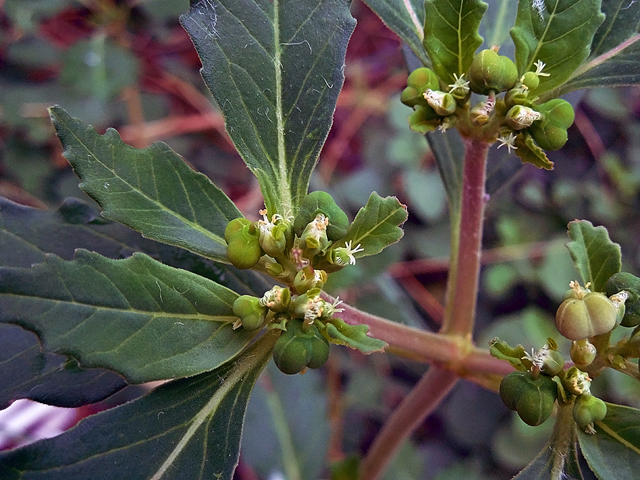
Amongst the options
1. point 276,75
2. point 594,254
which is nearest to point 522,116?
point 594,254

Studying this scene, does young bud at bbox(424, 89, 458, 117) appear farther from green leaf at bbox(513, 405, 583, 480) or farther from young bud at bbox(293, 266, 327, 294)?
green leaf at bbox(513, 405, 583, 480)

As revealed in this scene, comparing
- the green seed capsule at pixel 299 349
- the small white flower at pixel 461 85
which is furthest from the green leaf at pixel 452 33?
the green seed capsule at pixel 299 349

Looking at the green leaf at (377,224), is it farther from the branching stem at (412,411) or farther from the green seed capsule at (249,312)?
the branching stem at (412,411)

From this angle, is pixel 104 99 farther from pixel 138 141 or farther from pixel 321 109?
pixel 321 109

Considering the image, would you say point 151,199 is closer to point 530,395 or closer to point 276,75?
point 276,75

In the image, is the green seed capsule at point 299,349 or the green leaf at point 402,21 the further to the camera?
the green leaf at point 402,21

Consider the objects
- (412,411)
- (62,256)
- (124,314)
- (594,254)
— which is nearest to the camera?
(124,314)
